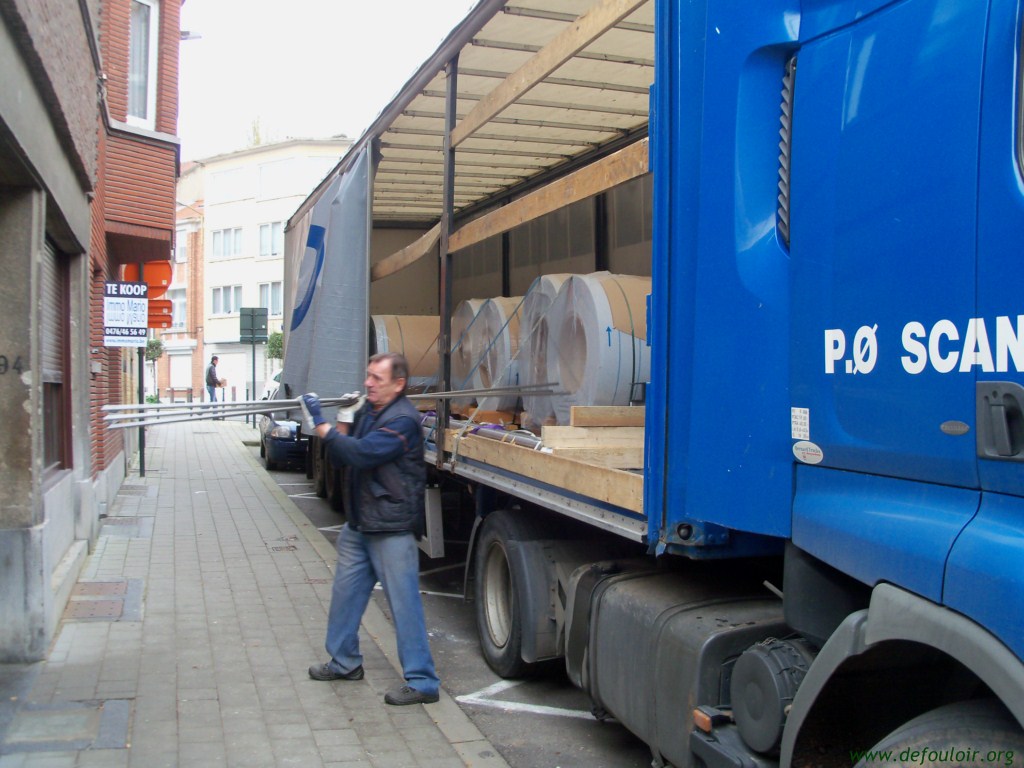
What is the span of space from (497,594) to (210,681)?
1669mm

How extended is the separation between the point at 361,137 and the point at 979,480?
287 inches

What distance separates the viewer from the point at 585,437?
5020 millimetres

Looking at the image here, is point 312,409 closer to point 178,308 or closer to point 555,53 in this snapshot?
point 555,53

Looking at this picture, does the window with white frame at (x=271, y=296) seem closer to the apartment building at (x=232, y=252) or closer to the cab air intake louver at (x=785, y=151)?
the apartment building at (x=232, y=252)

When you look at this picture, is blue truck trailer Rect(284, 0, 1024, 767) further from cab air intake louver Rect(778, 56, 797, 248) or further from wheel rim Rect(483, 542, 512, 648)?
wheel rim Rect(483, 542, 512, 648)

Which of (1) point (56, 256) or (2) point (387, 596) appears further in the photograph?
(1) point (56, 256)

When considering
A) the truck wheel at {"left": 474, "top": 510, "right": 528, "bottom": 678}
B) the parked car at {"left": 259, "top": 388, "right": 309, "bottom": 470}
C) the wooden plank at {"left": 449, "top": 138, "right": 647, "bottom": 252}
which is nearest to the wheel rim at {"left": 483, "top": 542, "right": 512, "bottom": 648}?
the truck wheel at {"left": 474, "top": 510, "right": 528, "bottom": 678}

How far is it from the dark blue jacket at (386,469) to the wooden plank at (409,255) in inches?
97.4

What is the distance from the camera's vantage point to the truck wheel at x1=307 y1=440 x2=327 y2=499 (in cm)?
1265

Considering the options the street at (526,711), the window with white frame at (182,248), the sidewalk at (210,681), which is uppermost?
the window with white frame at (182,248)

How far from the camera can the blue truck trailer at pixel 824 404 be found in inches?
93.0

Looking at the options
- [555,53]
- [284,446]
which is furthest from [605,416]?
[284,446]

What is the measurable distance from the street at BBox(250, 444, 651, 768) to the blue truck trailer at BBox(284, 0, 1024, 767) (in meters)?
0.41

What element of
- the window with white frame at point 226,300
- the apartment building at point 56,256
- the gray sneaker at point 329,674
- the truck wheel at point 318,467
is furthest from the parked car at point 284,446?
the window with white frame at point 226,300
